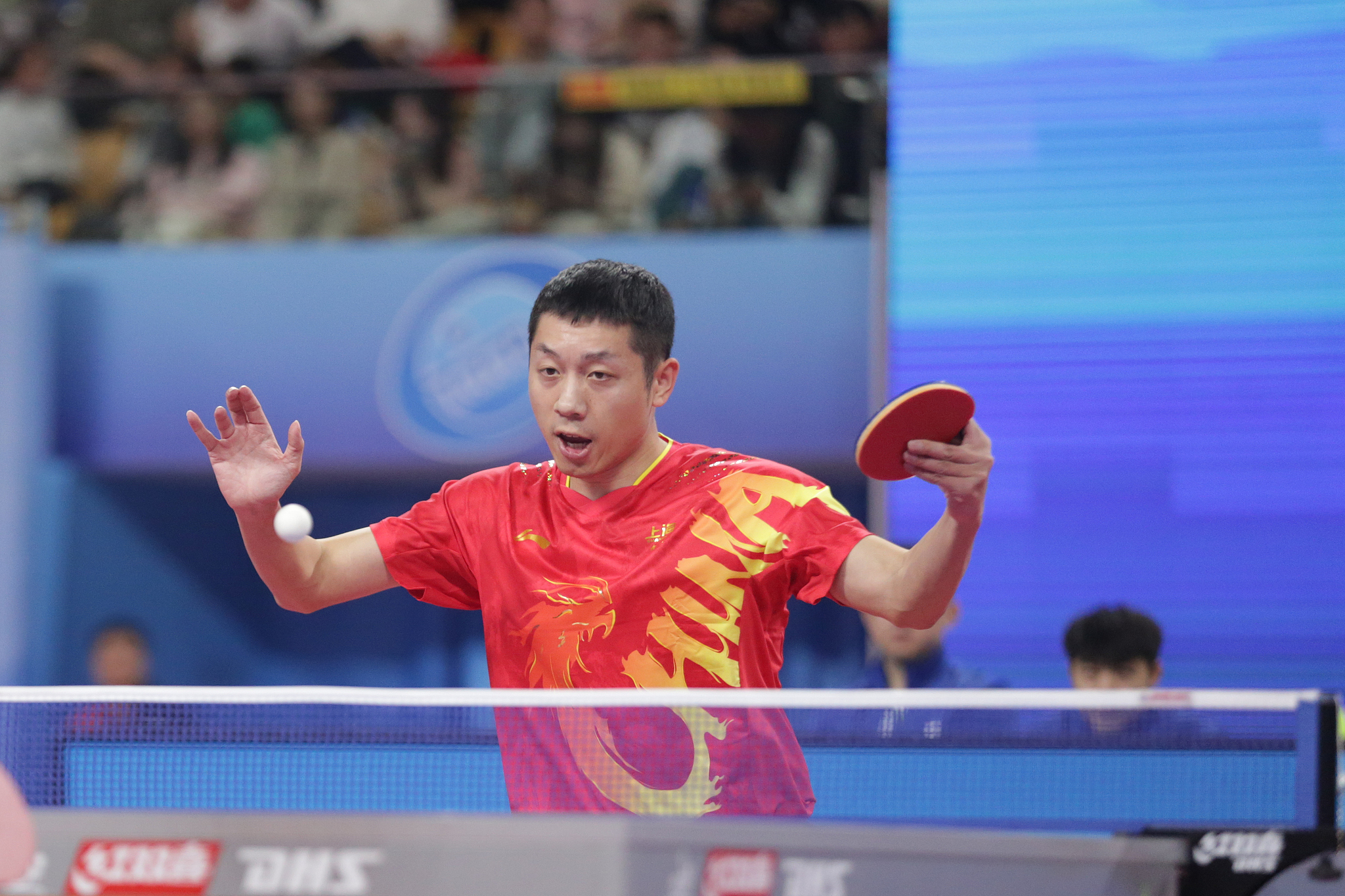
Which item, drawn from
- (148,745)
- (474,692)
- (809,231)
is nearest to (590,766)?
(474,692)

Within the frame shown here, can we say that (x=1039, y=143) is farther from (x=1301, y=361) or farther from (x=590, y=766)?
(x=590, y=766)

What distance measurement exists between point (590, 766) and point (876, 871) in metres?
0.74

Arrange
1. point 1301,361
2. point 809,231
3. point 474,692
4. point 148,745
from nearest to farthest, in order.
A: point 474,692 < point 148,745 < point 1301,361 < point 809,231

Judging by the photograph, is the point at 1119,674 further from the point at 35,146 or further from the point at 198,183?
the point at 35,146

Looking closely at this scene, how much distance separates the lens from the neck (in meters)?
2.81

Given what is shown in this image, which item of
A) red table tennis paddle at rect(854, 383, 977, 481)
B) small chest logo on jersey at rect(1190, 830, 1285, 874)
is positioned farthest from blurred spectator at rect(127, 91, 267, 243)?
small chest logo on jersey at rect(1190, 830, 1285, 874)

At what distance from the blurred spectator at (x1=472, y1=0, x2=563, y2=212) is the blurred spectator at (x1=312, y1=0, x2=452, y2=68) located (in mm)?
1223

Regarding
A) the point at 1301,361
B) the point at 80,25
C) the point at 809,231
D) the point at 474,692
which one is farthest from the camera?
the point at 80,25

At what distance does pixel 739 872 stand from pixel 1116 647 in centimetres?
263

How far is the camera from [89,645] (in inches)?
335

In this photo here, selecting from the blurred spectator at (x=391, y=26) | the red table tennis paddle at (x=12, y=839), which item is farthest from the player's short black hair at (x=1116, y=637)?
the blurred spectator at (x=391, y=26)

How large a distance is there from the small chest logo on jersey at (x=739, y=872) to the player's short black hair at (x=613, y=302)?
1.10 meters

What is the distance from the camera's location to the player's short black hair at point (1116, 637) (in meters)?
4.20

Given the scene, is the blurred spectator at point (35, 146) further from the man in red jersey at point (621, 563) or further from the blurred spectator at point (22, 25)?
the man in red jersey at point (621, 563)
